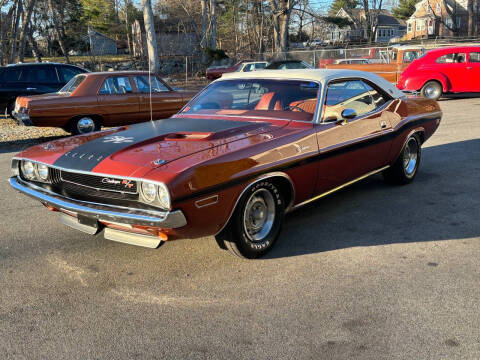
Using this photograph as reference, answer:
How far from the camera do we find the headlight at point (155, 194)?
124 inches

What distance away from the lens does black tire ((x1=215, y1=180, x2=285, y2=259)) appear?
364cm

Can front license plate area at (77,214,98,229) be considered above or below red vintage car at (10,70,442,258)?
below

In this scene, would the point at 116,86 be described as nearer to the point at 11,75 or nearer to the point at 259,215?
the point at 11,75

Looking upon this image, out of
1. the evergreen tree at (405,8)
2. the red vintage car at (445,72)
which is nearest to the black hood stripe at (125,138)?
the red vintage car at (445,72)

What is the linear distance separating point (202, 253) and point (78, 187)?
1.20 meters

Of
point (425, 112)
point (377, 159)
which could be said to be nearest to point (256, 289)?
point (377, 159)

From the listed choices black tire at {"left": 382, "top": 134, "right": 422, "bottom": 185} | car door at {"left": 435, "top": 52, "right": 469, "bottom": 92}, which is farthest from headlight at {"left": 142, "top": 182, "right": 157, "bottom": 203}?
car door at {"left": 435, "top": 52, "right": 469, "bottom": 92}

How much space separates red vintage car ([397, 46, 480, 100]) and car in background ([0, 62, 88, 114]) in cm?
1124

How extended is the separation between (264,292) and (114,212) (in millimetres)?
1239

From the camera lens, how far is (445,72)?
1528 cm

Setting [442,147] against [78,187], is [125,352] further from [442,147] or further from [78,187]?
[442,147]

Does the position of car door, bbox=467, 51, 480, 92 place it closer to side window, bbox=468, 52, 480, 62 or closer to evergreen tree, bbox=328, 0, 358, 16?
side window, bbox=468, 52, 480, 62

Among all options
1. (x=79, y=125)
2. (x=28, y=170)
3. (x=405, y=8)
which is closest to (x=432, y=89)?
(x=79, y=125)

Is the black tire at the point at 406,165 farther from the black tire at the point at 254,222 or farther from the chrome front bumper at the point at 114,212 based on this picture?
the chrome front bumper at the point at 114,212
